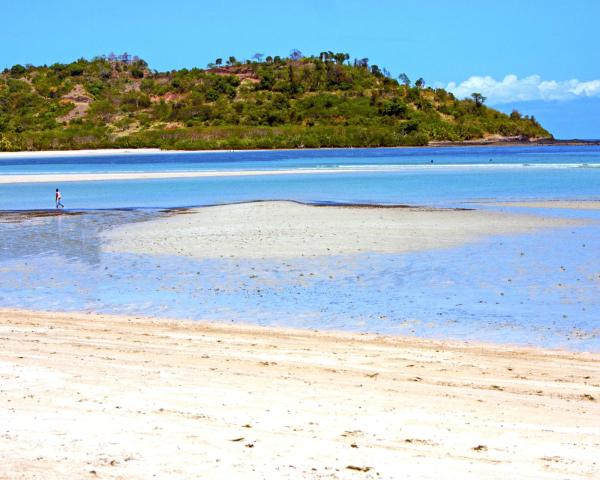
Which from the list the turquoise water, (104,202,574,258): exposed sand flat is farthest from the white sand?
(104,202,574,258): exposed sand flat

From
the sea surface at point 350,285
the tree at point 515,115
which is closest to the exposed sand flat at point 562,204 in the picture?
the sea surface at point 350,285

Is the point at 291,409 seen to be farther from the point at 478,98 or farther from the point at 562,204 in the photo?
the point at 478,98

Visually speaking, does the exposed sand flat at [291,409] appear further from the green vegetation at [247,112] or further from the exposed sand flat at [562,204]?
the green vegetation at [247,112]

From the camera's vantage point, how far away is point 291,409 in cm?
762

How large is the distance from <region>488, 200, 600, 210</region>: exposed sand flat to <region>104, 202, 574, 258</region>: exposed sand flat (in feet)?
12.0

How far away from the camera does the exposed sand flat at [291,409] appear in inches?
246

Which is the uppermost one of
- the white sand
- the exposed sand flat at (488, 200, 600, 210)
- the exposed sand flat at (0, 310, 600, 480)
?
the white sand

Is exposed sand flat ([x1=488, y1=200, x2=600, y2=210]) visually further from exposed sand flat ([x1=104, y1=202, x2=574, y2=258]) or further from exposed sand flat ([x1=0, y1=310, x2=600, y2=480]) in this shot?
exposed sand flat ([x1=0, y1=310, x2=600, y2=480])

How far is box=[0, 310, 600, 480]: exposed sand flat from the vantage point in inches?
246

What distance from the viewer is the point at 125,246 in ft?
72.0

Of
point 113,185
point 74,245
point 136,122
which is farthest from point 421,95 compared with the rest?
point 74,245

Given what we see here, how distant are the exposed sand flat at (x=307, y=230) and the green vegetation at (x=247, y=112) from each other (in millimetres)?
91859

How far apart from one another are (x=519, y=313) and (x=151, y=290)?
21.5 ft

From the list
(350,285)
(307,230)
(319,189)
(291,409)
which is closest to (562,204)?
(307,230)
